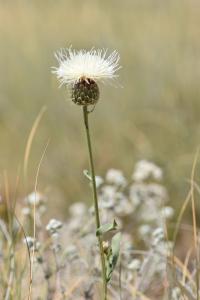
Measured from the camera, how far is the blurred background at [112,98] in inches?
161

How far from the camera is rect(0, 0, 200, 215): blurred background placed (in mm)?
4098

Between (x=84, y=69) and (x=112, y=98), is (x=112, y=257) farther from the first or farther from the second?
(x=112, y=98)

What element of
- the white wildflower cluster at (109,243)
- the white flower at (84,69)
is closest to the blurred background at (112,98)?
the white wildflower cluster at (109,243)

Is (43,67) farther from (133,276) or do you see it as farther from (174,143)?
(133,276)

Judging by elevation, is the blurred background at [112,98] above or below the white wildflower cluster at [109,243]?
above

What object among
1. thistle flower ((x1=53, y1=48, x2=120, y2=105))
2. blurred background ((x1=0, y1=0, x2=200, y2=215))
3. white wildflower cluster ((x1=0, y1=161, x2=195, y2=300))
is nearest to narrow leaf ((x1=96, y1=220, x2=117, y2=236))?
thistle flower ((x1=53, y1=48, x2=120, y2=105))

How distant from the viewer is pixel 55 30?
524cm

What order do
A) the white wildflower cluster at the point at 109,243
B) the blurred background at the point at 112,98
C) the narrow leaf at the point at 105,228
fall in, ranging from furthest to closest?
the blurred background at the point at 112,98, the white wildflower cluster at the point at 109,243, the narrow leaf at the point at 105,228

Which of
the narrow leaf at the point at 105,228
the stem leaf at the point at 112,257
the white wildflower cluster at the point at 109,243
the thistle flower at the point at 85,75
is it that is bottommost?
the stem leaf at the point at 112,257

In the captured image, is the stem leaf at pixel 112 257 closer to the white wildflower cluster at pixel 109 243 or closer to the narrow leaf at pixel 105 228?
the narrow leaf at pixel 105 228

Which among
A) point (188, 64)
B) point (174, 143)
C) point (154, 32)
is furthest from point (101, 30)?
point (174, 143)

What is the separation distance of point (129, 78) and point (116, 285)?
2021 mm

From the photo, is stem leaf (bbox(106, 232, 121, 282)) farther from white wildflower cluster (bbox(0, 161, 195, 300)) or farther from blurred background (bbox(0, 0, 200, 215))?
blurred background (bbox(0, 0, 200, 215))

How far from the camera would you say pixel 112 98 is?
4.50 meters
